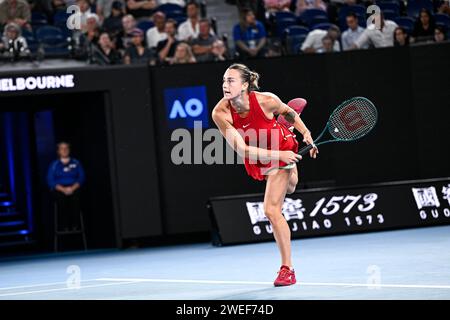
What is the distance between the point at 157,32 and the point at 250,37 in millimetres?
1635

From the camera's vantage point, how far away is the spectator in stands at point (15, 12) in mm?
16922

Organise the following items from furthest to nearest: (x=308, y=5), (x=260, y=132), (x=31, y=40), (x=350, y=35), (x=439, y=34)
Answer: (x=308, y=5), (x=439, y=34), (x=350, y=35), (x=31, y=40), (x=260, y=132)

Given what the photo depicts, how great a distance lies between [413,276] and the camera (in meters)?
10.2

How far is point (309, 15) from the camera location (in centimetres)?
1891

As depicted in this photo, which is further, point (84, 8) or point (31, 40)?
point (84, 8)

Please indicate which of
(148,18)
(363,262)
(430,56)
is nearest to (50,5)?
(148,18)

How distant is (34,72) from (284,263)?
7994 millimetres

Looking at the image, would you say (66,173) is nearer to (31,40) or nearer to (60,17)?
(31,40)

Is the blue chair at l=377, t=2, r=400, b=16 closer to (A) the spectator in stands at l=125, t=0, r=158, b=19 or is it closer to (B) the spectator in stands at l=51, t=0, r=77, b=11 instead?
(A) the spectator in stands at l=125, t=0, r=158, b=19

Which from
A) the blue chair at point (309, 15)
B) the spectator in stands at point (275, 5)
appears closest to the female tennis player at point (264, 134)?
the blue chair at point (309, 15)

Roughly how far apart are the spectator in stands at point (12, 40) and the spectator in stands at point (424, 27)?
692cm

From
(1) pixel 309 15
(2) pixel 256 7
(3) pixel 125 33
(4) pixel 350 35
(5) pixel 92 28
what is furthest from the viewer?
(2) pixel 256 7

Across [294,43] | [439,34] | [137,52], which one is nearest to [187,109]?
[137,52]

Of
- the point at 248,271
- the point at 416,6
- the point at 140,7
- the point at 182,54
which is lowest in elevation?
the point at 248,271
